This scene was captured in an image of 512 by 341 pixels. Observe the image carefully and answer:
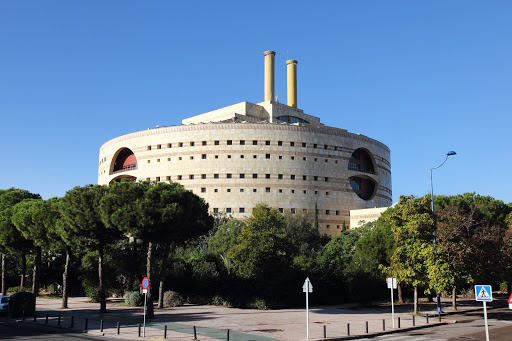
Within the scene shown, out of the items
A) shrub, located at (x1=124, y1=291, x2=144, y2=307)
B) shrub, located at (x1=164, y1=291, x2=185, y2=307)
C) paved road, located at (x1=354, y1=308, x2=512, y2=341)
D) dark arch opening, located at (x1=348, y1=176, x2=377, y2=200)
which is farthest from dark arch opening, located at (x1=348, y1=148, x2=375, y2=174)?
paved road, located at (x1=354, y1=308, x2=512, y2=341)

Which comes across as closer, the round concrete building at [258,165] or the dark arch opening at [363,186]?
the round concrete building at [258,165]

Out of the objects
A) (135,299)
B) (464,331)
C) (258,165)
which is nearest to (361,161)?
(258,165)

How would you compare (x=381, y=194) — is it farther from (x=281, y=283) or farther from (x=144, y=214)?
(x=144, y=214)

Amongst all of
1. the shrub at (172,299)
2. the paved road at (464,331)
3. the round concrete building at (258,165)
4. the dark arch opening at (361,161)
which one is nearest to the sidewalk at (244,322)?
the paved road at (464,331)

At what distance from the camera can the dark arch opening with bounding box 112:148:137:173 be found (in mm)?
81188

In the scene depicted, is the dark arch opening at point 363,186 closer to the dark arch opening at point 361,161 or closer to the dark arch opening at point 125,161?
the dark arch opening at point 361,161

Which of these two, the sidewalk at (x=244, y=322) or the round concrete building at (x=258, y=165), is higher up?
the round concrete building at (x=258, y=165)

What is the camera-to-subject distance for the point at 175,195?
29.7 metres

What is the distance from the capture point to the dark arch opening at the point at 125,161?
81188mm

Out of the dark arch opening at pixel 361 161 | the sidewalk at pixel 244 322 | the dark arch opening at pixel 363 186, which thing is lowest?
the sidewalk at pixel 244 322

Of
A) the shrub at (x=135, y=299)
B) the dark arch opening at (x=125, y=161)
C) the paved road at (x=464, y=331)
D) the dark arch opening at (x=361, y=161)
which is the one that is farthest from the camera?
the dark arch opening at (x=125, y=161)

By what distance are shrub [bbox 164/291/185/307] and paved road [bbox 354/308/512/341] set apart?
19.2 m

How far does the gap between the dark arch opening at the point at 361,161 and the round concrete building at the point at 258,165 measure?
986 millimetres

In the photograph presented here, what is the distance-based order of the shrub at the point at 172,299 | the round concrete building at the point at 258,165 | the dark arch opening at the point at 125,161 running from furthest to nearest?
the dark arch opening at the point at 125,161, the round concrete building at the point at 258,165, the shrub at the point at 172,299
